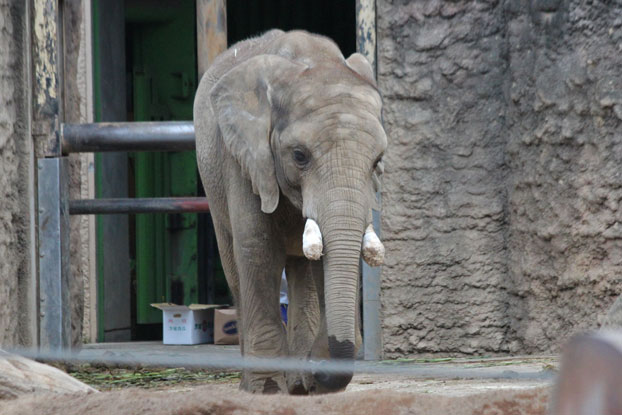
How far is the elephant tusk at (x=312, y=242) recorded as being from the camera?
4.28 metres

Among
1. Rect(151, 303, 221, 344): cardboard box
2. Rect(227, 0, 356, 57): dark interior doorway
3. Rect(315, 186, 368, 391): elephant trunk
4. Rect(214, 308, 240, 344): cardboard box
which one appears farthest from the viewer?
Rect(227, 0, 356, 57): dark interior doorway

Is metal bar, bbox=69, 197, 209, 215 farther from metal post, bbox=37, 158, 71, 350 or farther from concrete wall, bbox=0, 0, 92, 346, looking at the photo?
concrete wall, bbox=0, 0, 92, 346

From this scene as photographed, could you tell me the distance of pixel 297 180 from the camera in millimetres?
4633

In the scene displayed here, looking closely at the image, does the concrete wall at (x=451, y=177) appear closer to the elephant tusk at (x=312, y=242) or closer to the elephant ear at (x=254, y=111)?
the elephant ear at (x=254, y=111)

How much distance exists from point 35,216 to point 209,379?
1443 millimetres

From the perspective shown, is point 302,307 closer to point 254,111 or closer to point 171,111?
point 254,111

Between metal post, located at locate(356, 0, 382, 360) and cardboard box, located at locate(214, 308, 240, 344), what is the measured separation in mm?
1335

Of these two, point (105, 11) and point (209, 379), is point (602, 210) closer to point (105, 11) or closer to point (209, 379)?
point (209, 379)

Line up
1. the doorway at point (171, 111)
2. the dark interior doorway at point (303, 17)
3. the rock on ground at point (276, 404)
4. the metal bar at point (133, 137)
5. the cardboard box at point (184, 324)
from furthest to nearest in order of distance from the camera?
the dark interior doorway at point (303, 17), the doorway at point (171, 111), the cardboard box at point (184, 324), the metal bar at point (133, 137), the rock on ground at point (276, 404)

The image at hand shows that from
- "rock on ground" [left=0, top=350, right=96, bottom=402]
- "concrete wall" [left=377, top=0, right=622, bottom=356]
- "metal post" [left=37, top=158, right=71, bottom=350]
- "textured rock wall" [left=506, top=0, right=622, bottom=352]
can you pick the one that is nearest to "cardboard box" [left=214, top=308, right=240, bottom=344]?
"concrete wall" [left=377, top=0, right=622, bottom=356]

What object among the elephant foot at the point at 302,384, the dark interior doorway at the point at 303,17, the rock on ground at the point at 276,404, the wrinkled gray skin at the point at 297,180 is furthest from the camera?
the dark interior doorway at the point at 303,17

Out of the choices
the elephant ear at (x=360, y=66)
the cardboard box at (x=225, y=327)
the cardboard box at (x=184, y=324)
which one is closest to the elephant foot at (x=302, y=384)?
the elephant ear at (x=360, y=66)

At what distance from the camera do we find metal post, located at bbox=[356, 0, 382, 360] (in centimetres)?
641

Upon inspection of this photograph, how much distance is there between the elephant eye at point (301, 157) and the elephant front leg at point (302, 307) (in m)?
0.52
